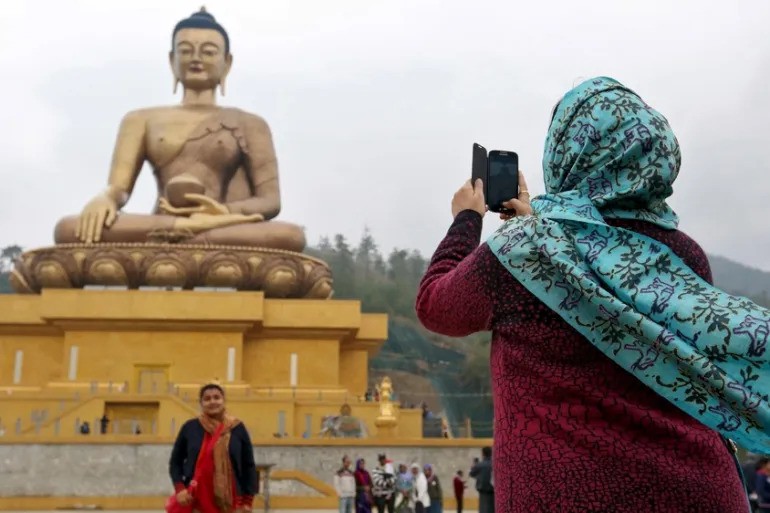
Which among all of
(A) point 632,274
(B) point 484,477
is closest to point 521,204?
(A) point 632,274

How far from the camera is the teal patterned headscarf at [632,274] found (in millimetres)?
1414

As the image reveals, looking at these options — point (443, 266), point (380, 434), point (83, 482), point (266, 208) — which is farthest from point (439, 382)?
point (443, 266)

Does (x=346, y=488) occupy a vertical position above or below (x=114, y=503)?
above

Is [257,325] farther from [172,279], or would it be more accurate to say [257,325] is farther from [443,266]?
[443,266]

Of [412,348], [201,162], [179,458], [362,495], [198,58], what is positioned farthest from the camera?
[412,348]

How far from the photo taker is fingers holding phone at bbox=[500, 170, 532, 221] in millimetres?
1823

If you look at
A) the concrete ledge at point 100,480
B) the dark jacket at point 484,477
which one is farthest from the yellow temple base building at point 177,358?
the dark jacket at point 484,477

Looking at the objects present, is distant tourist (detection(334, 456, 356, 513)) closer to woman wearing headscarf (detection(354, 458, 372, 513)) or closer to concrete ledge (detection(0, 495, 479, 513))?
woman wearing headscarf (detection(354, 458, 372, 513))

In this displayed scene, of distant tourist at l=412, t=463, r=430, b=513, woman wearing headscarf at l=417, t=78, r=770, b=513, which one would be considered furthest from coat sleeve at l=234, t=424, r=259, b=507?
distant tourist at l=412, t=463, r=430, b=513

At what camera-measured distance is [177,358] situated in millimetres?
16500

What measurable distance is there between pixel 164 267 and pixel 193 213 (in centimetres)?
132

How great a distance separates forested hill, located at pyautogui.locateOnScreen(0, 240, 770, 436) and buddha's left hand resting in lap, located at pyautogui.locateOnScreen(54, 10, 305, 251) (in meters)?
13.3

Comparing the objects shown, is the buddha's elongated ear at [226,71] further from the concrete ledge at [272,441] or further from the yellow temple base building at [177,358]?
the concrete ledge at [272,441]

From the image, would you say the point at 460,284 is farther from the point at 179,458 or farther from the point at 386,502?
the point at 386,502
